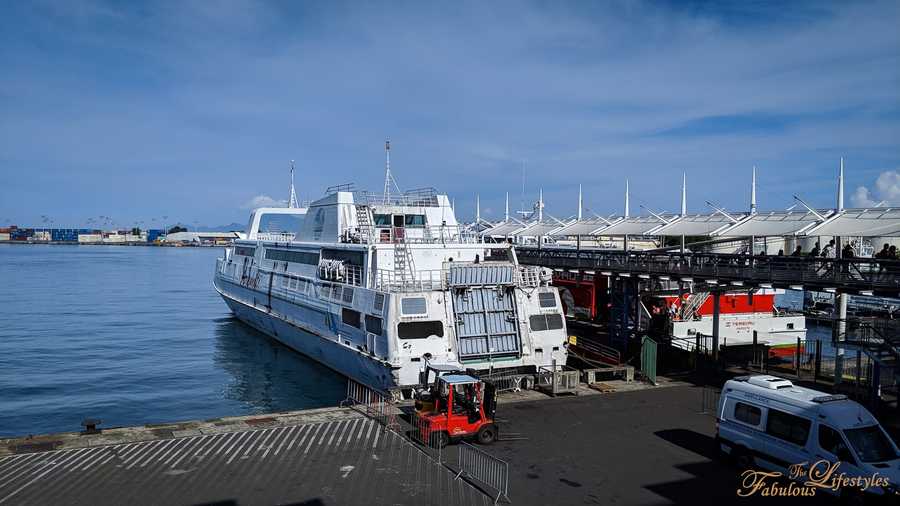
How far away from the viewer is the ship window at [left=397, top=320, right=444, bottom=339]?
72.2 feet

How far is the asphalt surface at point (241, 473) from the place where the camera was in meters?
12.1

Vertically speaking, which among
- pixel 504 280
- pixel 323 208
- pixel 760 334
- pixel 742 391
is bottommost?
pixel 760 334

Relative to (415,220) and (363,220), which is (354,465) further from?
(415,220)

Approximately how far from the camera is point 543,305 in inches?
965

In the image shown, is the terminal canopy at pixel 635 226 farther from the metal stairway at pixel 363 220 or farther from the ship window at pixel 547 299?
the metal stairway at pixel 363 220

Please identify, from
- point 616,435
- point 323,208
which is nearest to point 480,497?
point 616,435

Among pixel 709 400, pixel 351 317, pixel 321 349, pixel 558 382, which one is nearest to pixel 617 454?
pixel 558 382

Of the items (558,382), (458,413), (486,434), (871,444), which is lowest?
(486,434)

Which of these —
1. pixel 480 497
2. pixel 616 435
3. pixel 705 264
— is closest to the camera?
pixel 480 497

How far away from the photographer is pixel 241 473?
43.7 ft

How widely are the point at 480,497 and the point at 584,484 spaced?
2.31 m

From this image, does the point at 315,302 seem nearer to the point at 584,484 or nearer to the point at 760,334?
the point at 584,484

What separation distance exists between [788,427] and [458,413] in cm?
723

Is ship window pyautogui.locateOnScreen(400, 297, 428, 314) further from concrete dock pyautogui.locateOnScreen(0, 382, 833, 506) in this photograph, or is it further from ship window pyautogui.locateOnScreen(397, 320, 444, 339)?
concrete dock pyautogui.locateOnScreen(0, 382, 833, 506)
